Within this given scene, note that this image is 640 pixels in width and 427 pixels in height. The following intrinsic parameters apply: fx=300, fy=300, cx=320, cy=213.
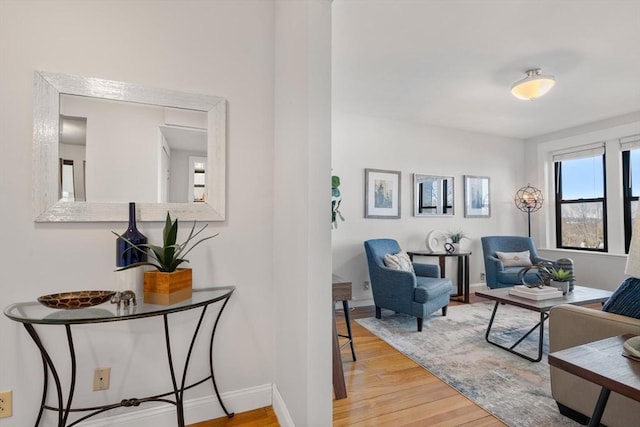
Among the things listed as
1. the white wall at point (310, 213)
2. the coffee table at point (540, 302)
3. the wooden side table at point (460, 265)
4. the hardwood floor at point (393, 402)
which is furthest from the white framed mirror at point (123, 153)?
the wooden side table at point (460, 265)

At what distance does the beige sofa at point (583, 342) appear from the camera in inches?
55.7

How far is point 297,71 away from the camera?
147 centimetres

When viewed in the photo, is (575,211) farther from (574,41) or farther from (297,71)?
(297,71)

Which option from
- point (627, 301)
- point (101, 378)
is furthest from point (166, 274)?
point (627, 301)

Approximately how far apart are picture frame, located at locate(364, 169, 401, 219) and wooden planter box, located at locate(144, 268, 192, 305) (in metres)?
2.96

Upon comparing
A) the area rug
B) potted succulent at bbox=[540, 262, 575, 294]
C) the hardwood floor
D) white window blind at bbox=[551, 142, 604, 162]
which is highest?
white window blind at bbox=[551, 142, 604, 162]

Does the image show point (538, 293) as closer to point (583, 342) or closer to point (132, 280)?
point (583, 342)

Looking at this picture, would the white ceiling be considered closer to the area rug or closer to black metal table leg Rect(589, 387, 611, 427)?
black metal table leg Rect(589, 387, 611, 427)

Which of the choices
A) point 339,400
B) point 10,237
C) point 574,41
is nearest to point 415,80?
point 574,41

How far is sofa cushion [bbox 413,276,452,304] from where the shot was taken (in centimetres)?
304

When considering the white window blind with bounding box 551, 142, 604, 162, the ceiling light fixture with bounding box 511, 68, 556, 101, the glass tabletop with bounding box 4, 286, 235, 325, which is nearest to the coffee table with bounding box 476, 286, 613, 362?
the ceiling light fixture with bounding box 511, 68, 556, 101

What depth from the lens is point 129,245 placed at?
1.45 metres

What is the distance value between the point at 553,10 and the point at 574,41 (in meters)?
0.57

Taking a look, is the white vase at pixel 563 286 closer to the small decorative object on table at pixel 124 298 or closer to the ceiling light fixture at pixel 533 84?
the ceiling light fixture at pixel 533 84
